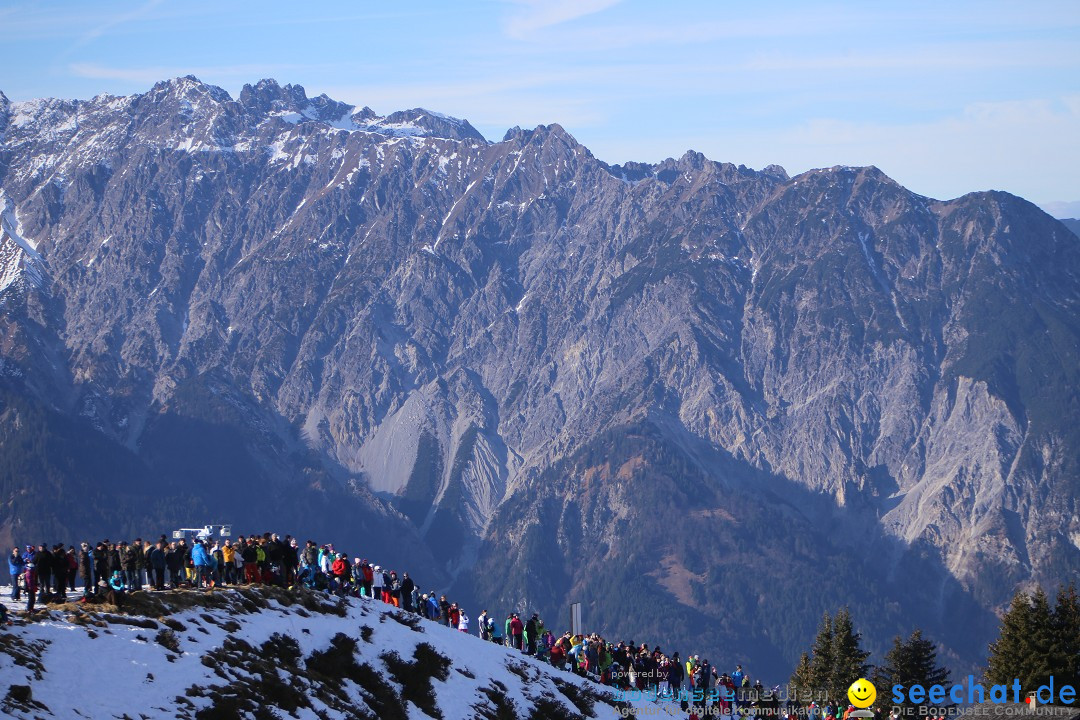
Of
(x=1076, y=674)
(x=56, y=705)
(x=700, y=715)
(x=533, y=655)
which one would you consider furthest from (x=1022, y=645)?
(x=56, y=705)

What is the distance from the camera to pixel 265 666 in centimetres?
5650

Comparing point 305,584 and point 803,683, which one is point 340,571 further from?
point 803,683

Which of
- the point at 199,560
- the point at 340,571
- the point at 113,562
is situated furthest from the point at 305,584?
the point at 113,562

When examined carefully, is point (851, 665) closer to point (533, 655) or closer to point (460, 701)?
point (533, 655)

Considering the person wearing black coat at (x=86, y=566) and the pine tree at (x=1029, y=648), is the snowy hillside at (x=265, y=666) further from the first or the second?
the pine tree at (x=1029, y=648)

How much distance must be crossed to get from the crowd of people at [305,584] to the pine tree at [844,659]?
577 centimetres

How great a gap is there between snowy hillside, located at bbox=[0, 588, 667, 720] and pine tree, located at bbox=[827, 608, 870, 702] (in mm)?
19534

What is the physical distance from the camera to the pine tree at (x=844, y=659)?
86375mm

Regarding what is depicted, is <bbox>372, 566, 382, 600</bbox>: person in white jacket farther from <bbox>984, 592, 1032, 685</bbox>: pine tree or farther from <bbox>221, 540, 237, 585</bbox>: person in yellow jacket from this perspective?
<bbox>984, 592, 1032, 685</bbox>: pine tree

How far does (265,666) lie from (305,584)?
13.7 m

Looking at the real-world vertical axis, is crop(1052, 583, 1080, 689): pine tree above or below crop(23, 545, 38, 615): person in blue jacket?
below

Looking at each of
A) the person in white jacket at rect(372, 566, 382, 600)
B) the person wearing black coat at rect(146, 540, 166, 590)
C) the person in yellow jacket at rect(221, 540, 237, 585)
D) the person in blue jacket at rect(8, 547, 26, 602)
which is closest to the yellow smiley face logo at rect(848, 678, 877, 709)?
the person in yellow jacket at rect(221, 540, 237, 585)

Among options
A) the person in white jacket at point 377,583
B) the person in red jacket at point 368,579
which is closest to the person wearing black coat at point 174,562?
the person in red jacket at point 368,579

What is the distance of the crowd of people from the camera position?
60875 millimetres
